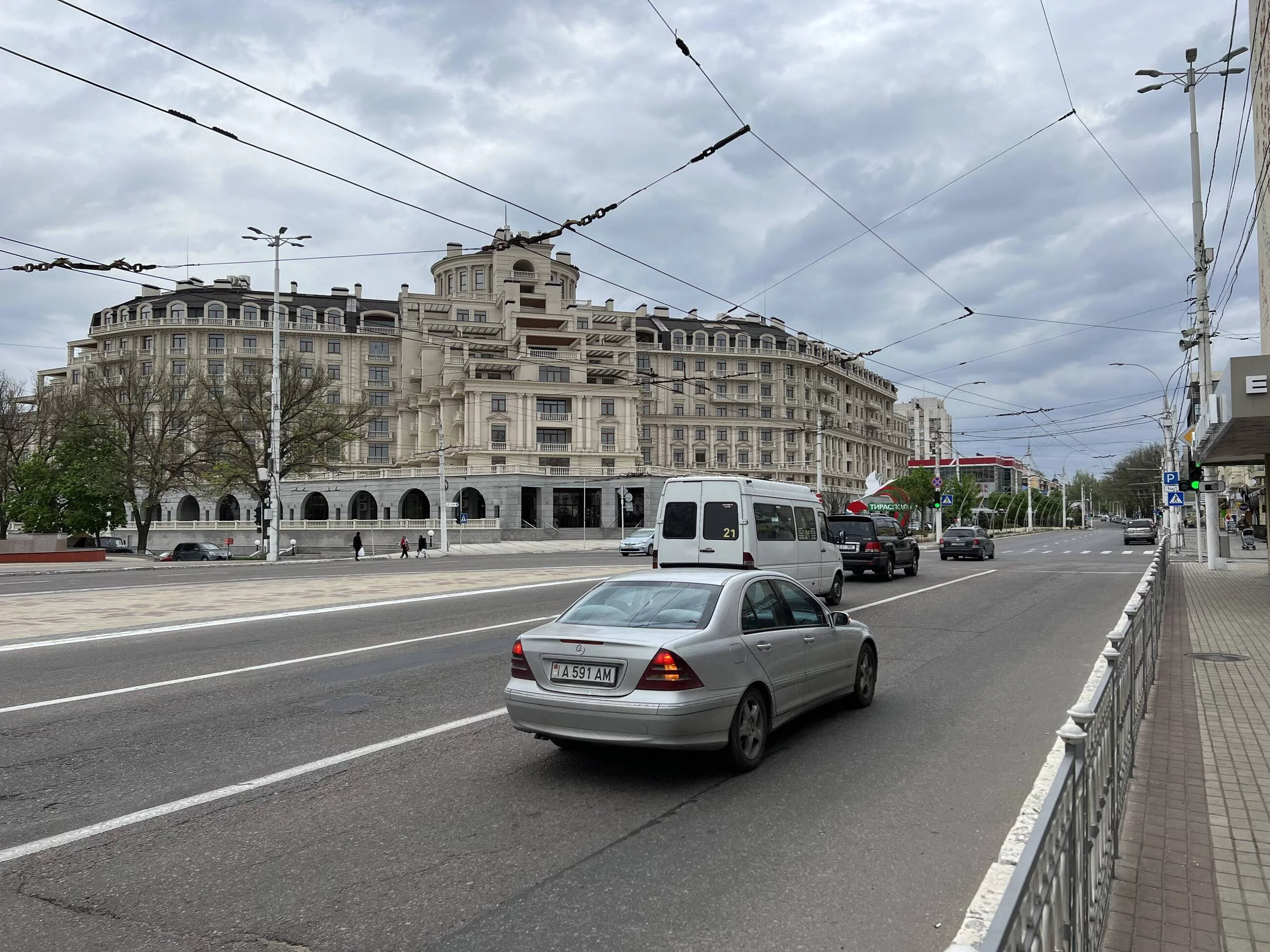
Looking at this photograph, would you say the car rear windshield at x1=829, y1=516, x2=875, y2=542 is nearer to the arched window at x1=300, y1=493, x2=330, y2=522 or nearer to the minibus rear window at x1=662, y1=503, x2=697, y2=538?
the minibus rear window at x1=662, y1=503, x2=697, y2=538

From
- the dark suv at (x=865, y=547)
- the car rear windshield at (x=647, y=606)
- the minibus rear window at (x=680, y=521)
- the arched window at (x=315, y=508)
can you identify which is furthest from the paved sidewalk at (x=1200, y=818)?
the arched window at (x=315, y=508)

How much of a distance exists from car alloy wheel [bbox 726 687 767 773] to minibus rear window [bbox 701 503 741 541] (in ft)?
31.0

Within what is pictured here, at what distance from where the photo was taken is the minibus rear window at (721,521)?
51.3 feet

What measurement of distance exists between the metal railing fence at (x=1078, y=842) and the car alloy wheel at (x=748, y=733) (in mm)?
2240

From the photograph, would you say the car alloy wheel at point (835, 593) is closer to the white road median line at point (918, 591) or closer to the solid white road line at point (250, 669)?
the white road median line at point (918, 591)

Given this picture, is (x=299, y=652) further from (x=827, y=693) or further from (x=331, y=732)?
(x=827, y=693)

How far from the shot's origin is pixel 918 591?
65.7 ft

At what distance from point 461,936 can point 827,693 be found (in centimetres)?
432

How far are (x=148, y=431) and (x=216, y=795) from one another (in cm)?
5735

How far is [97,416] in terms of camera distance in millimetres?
49000

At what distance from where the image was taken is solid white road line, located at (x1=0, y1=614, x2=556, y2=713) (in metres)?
8.26

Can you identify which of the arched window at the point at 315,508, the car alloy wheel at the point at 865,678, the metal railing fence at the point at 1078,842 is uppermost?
the arched window at the point at 315,508

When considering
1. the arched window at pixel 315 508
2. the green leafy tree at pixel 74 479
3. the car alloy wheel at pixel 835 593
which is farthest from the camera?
the arched window at pixel 315 508

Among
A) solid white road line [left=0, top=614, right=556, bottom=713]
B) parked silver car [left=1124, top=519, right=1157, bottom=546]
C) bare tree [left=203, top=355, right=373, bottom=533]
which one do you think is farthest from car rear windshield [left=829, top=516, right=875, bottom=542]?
parked silver car [left=1124, top=519, right=1157, bottom=546]
